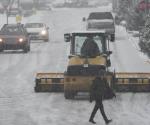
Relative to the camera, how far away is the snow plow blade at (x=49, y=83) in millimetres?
21422

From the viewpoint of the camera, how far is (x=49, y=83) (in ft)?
70.4

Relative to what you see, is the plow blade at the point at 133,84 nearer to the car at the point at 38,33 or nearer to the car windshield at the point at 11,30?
the car windshield at the point at 11,30

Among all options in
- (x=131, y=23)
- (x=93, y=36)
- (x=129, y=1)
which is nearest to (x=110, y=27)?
(x=131, y=23)

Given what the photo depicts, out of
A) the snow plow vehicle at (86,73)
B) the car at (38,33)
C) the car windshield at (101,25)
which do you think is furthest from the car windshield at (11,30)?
the snow plow vehicle at (86,73)

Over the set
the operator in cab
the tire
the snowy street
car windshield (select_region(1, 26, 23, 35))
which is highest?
the operator in cab

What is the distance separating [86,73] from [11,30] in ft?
69.5

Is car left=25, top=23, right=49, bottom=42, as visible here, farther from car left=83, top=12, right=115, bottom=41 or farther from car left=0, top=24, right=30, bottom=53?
car left=0, top=24, right=30, bottom=53

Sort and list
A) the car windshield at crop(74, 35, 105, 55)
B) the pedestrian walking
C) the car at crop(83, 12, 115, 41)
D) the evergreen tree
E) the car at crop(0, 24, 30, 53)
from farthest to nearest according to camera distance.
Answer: the car at crop(83, 12, 115, 41), the car at crop(0, 24, 30, 53), the evergreen tree, the car windshield at crop(74, 35, 105, 55), the pedestrian walking

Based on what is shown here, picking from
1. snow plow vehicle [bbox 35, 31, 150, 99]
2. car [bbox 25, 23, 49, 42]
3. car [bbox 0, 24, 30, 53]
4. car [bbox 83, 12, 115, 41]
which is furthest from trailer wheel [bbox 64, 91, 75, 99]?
car [bbox 25, 23, 49, 42]

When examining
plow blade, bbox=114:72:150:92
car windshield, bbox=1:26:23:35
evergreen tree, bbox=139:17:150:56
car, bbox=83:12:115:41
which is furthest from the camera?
car, bbox=83:12:115:41

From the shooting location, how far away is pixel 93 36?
20672mm

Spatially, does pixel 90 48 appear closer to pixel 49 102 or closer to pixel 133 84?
pixel 49 102

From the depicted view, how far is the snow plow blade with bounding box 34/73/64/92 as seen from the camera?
21422 mm

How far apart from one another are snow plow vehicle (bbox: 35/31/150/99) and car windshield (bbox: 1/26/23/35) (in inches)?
700
